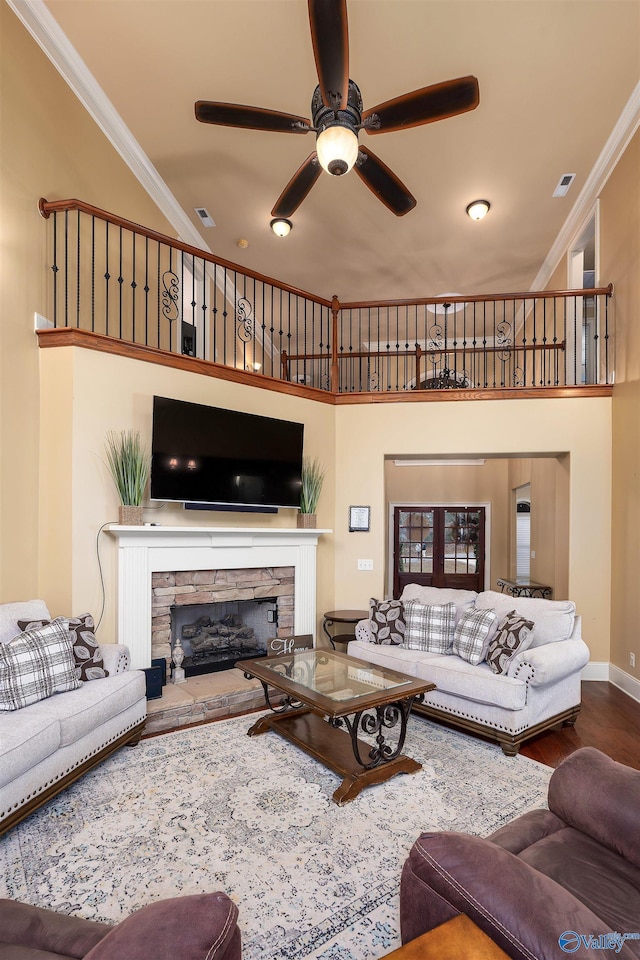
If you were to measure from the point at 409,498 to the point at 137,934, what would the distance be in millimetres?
8820

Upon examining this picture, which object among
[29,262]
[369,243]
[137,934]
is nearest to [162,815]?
[137,934]

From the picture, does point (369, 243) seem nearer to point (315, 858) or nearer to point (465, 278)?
point (465, 278)

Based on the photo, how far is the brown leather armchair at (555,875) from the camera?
3.76ft

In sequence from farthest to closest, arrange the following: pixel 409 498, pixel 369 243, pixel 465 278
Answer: pixel 409 498
pixel 465 278
pixel 369 243

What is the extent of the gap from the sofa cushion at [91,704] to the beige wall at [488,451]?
2.75 meters

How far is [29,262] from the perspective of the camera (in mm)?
3756

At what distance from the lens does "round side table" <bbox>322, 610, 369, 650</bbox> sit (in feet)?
16.8

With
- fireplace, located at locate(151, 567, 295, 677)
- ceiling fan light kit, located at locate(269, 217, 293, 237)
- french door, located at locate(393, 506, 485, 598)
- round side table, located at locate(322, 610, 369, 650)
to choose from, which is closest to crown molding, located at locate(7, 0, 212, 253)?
ceiling fan light kit, located at locate(269, 217, 293, 237)

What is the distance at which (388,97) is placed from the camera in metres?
4.48

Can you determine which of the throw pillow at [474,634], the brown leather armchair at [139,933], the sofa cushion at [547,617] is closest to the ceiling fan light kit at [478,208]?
the sofa cushion at [547,617]

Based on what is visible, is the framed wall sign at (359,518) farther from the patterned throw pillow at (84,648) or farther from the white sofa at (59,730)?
the patterned throw pillow at (84,648)

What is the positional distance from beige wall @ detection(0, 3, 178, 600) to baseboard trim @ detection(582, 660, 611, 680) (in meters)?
4.76

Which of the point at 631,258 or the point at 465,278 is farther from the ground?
the point at 465,278

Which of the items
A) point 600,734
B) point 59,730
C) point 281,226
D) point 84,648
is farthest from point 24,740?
point 281,226
